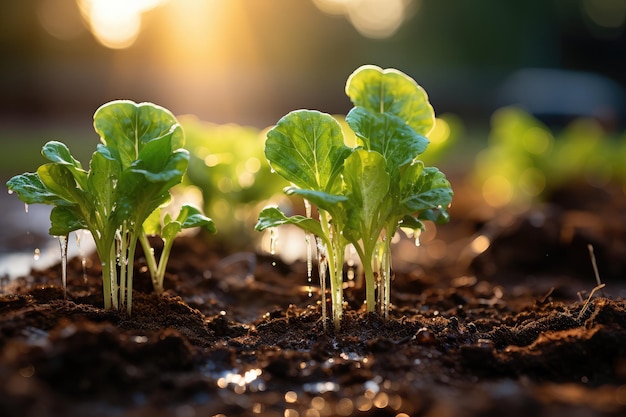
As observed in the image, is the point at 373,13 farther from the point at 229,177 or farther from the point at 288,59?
the point at 229,177

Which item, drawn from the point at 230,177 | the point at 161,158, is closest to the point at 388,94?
the point at 161,158

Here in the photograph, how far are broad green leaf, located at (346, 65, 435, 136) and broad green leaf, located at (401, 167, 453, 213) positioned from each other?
25 centimetres

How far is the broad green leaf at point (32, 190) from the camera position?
2158 millimetres

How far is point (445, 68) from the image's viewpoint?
31.0 m

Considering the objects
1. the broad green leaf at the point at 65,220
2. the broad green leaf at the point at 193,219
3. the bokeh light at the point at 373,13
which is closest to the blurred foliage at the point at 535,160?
the broad green leaf at the point at 193,219

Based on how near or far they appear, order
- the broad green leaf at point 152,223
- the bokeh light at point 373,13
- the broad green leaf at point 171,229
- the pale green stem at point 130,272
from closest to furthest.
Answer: the pale green stem at point 130,272 < the broad green leaf at point 171,229 < the broad green leaf at point 152,223 < the bokeh light at point 373,13

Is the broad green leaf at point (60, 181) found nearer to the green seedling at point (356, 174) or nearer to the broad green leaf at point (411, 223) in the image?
the green seedling at point (356, 174)

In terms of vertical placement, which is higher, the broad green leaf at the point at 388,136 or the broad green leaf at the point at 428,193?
the broad green leaf at the point at 388,136

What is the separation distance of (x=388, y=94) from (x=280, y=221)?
2.16 ft

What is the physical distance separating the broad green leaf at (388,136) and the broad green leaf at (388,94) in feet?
0.43

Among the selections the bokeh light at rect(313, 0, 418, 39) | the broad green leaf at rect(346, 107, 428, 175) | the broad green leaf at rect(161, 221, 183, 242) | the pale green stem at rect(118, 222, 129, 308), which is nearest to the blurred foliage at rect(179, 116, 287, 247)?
the broad green leaf at rect(161, 221, 183, 242)

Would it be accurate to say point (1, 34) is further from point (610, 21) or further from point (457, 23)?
point (610, 21)

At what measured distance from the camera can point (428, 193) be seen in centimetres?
221

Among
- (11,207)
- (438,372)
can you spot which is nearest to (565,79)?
(11,207)
